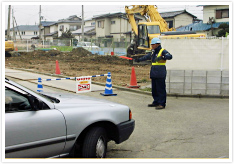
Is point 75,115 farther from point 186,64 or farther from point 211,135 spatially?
point 186,64

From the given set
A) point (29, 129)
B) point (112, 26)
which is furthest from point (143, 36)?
point (112, 26)

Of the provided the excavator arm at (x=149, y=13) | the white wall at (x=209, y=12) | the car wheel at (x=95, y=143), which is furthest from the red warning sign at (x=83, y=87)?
the white wall at (x=209, y=12)

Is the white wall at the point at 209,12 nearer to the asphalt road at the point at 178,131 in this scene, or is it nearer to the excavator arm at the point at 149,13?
the excavator arm at the point at 149,13

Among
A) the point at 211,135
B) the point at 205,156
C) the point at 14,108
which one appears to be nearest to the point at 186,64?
the point at 211,135

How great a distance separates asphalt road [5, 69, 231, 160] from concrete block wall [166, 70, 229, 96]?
14.5 inches

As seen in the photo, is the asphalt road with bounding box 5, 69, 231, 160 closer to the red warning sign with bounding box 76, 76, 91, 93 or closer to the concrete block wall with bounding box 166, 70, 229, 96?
the concrete block wall with bounding box 166, 70, 229, 96

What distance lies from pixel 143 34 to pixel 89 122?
20.5 metres

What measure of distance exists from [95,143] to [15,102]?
124cm

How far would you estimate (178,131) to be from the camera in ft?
22.3

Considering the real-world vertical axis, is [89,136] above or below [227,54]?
below

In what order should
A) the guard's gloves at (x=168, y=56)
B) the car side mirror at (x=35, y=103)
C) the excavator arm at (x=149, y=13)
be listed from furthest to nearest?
the excavator arm at (x=149, y=13) < the guard's gloves at (x=168, y=56) < the car side mirror at (x=35, y=103)

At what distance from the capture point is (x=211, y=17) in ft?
135

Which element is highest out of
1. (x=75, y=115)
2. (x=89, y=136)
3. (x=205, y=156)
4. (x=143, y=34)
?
(x=143, y=34)

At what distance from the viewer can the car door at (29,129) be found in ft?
12.3
